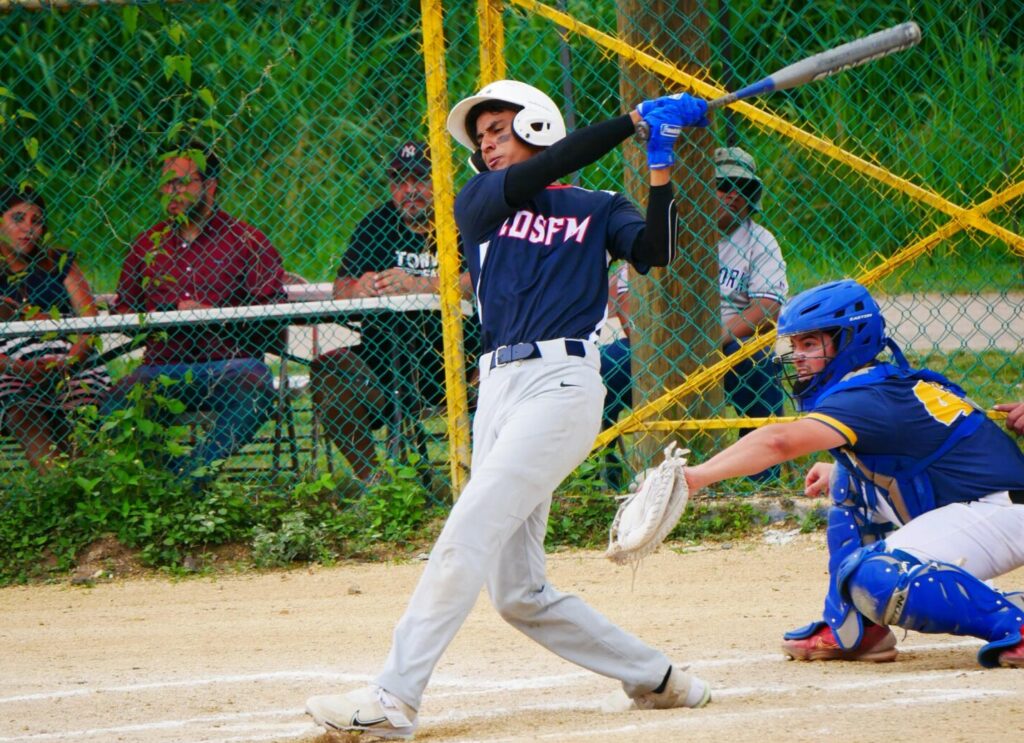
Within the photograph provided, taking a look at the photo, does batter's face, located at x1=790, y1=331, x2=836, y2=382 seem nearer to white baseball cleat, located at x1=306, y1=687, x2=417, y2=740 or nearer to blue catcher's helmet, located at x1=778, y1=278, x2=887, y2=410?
blue catcher's helmet, located at x1=778, y1=278, x2=887, y2=410

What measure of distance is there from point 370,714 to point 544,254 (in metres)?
1.37

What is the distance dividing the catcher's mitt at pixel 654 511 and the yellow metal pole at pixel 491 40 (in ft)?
9.69

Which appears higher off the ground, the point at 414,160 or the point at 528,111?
the point at 528,111

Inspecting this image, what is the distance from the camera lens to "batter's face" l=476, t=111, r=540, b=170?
4309 mm

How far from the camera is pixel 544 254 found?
13.5 feet

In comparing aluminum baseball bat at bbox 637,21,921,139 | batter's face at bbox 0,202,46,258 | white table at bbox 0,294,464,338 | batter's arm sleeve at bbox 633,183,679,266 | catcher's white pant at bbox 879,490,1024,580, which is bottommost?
catcher's white pant at bbox 879,490,1024,580

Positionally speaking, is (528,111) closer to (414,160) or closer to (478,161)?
(478,161)

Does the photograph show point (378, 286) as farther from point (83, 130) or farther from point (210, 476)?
point (83, 130)

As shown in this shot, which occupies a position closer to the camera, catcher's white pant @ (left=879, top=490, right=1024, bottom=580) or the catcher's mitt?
the catcher's mitt

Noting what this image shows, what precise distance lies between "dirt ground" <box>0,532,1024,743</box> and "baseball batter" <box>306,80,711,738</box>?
23 centimetres

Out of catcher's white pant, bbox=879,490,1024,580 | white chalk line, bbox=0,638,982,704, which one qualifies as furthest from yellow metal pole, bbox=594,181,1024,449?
catcher's white pant, bbox=879,490,1024,580

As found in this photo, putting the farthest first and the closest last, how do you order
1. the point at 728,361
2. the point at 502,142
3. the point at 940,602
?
the point at 728,361
the point at 502,142
the point at 940,602

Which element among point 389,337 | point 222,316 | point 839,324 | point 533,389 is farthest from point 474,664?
point 222,316

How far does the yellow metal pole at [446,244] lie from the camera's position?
6.42 m
